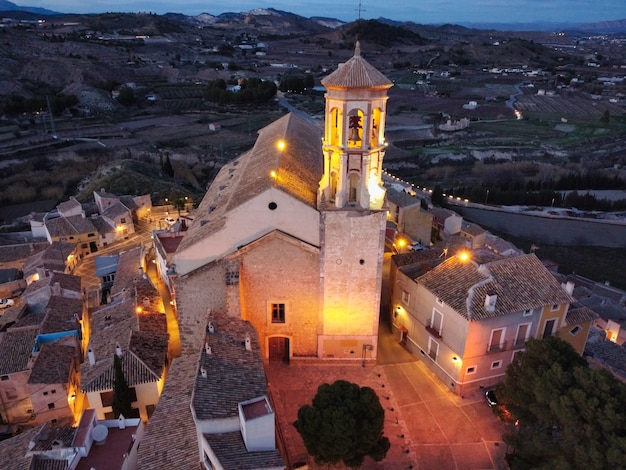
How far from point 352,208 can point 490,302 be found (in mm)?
7372

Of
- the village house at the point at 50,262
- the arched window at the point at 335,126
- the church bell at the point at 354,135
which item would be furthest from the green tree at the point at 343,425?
the village house at the point at 50,262

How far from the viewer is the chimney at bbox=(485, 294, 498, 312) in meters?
21.3

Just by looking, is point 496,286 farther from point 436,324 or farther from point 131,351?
point 131,351

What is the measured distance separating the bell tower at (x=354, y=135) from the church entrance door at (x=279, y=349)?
759 centimetres

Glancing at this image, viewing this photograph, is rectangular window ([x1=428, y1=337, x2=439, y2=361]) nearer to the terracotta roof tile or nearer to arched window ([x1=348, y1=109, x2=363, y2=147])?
arched window ([x1=348, y1=109, x2=363, y2=147])

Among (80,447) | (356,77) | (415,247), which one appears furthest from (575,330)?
(80,447)

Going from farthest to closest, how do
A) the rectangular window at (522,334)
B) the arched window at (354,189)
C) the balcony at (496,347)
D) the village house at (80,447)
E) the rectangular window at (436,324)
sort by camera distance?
the rectangular window at (436,324) → the arched window at (354,189) → the rectangular window at (522,334) → the balcony at (496,347) → the village house at (80,447)

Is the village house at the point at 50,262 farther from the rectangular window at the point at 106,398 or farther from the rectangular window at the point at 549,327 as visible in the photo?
the rectangular window at the point at 549,327

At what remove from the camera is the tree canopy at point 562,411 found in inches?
566

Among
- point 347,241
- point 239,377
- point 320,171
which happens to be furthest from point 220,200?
point 239,377

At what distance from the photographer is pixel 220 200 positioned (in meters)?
28.3

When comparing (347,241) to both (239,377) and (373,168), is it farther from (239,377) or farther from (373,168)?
(239,377)

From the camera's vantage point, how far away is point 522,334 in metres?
22.7

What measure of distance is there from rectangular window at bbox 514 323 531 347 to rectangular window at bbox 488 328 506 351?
75 centimetres
